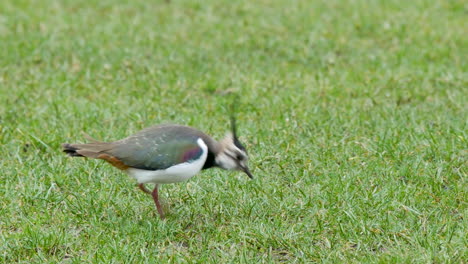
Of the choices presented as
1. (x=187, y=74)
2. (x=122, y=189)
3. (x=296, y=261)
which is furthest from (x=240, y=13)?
(x=296, y=261)

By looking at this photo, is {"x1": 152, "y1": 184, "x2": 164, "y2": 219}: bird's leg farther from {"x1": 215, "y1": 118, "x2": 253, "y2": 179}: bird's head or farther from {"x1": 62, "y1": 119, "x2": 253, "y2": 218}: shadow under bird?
{"x1": 215, "y1": 118, "x2": 253, "y2": 179}: bird's head

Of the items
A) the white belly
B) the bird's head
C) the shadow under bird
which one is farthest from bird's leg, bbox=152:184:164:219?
the bird's head

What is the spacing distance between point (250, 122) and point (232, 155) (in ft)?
6.82

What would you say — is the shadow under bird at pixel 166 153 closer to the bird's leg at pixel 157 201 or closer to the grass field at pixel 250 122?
the bird's leg at pixel 157 201

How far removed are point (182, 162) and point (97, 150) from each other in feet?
2.08

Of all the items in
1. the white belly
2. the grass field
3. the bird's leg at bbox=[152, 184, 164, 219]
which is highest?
the white belly

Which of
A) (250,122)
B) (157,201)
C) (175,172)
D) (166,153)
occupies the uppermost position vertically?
(166,153)

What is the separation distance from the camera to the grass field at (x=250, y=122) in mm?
5445

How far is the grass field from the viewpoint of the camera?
545 centimetres

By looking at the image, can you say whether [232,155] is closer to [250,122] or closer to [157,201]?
[157,201]

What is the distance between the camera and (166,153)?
555 centimetres

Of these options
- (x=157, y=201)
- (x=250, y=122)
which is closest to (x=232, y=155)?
(x=157, y=201)

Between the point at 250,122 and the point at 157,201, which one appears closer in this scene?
the point at 157,201

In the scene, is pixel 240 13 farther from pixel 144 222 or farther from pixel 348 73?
pixel 144 222
